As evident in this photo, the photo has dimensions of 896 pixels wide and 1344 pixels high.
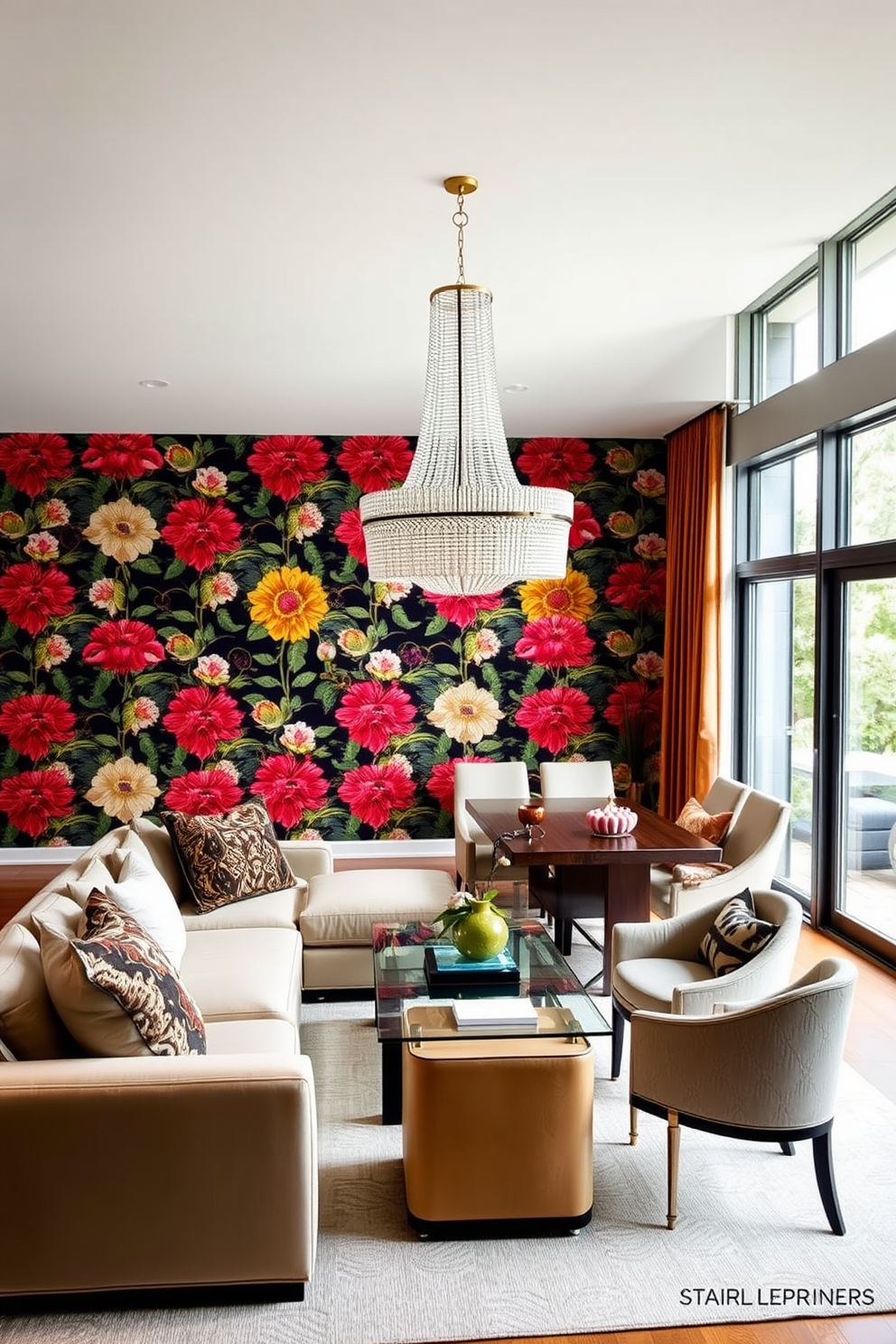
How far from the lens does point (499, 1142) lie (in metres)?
2.40

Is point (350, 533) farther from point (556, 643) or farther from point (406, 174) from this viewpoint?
point (406, 174)

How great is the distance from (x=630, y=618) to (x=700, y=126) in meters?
4.12

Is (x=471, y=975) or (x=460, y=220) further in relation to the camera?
(x=460, y=220)

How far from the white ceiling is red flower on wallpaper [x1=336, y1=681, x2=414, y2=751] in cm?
213

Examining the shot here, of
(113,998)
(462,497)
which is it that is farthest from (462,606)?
(113,998)

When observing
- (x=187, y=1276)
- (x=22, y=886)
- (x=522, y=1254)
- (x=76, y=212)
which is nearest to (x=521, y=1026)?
(x=522, y=1254)

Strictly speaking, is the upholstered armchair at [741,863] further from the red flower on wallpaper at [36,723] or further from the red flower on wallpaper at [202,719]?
the red flower on wallpaper at [36,723]

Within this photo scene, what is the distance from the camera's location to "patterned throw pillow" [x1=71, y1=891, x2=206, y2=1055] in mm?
2215

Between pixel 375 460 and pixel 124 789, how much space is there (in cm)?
267

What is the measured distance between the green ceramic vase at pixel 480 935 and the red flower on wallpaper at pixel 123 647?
4.23m

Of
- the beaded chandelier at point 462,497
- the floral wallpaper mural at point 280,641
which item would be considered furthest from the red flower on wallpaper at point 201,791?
the beaded chandelier at point 462,497

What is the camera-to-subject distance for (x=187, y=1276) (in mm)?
2135

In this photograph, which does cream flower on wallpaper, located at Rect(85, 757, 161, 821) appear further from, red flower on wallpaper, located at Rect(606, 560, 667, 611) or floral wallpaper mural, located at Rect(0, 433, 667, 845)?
red flower on wallpaper, located at Rect(606, 560, 667, 611)

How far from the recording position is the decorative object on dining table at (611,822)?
3996 millimetres
